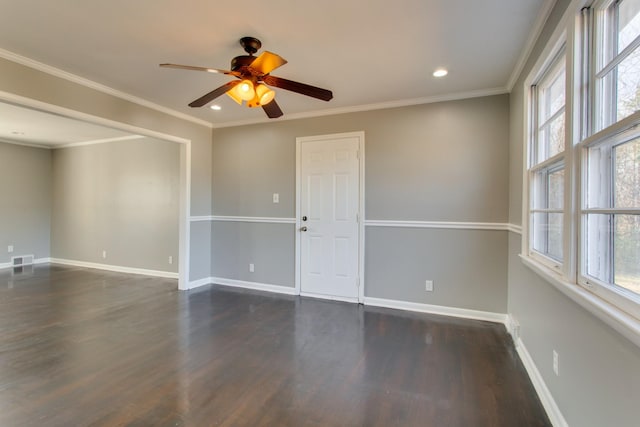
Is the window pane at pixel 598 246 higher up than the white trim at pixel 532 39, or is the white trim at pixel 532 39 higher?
the white trim at pixel 532 39

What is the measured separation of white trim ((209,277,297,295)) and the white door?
0.23 metres

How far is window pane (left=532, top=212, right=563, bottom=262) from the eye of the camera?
190 centimetres

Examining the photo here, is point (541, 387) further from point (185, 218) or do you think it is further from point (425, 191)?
point (185, 218)

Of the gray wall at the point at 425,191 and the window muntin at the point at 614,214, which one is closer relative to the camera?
the window muntin at the point at 614,214

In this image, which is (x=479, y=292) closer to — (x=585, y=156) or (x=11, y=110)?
(x=585, y=156)

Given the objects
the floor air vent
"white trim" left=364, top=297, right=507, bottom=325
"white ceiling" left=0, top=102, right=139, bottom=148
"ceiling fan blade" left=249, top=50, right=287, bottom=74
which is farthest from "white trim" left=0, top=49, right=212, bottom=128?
the floor air vent

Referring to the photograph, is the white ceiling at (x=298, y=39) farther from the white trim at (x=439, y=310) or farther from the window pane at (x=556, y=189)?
the white trim at (x=439, y=310)

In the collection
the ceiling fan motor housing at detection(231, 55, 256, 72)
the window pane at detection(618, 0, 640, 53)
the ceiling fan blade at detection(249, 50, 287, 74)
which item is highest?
the ceiling fan motor housing at detection(231, 55, 256, 72)

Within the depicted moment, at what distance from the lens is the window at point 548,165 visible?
189 cm

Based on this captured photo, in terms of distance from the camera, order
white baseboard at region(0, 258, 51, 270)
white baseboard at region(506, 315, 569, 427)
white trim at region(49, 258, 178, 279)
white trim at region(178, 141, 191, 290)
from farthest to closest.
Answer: white baseboard at region(0, 258, 51, 270) < white trim at region(49, 258, 178, 279) < white trim at region(178, 141, 191, 290) < white baseboard at region(506, 315, 569, 427)

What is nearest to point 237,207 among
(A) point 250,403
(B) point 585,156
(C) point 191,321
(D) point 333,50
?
(C) point 191,321

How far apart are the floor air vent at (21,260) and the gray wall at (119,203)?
1.26 ft

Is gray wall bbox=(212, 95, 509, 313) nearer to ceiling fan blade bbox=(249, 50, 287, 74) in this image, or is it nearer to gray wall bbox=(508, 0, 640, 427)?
gray wall bbox=(508, 0, 640, 427)

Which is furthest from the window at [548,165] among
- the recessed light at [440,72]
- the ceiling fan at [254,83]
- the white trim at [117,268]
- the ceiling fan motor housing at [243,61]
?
the white trim at [117,268]
